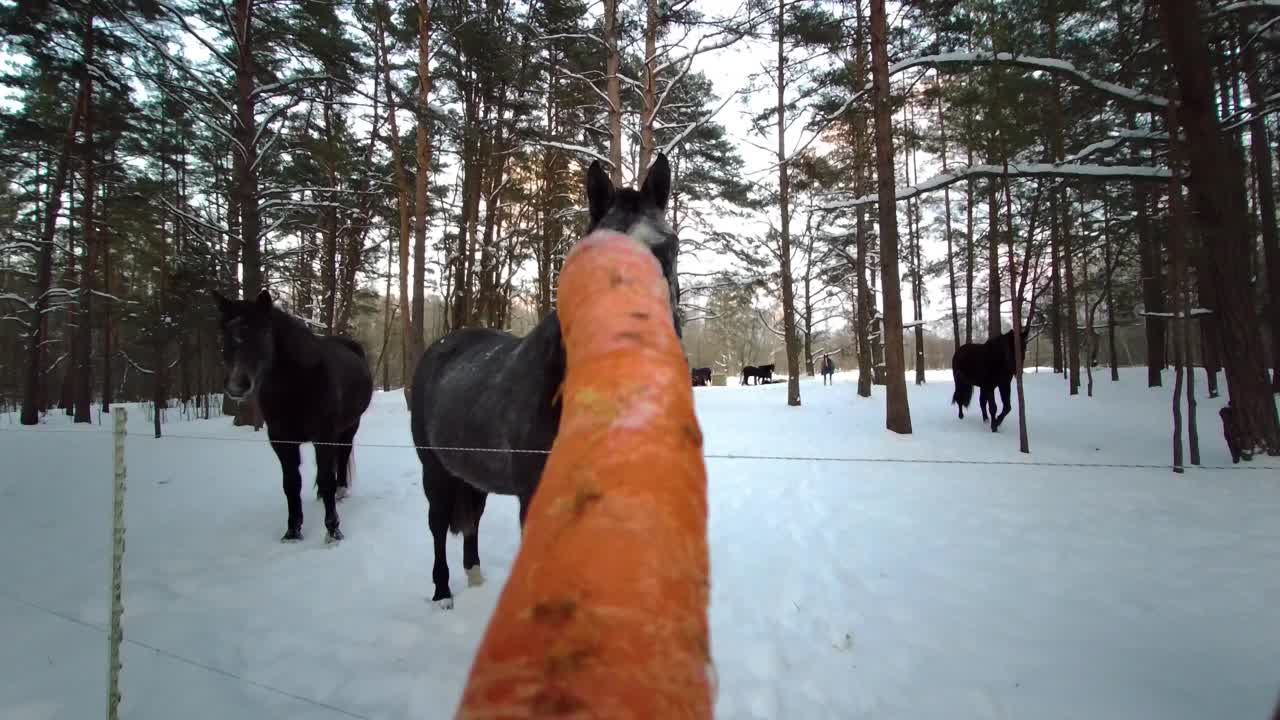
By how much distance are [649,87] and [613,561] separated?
34.0ft

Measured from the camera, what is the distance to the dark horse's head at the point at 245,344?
421 centimetres

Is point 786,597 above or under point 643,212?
under

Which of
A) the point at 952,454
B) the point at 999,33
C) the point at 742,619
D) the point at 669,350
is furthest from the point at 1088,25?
the point at 669,350

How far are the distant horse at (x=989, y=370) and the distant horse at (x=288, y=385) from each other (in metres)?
11.1

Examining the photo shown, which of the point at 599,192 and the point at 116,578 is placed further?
the point at 116,578

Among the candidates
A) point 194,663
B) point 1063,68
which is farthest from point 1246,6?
point 194,663

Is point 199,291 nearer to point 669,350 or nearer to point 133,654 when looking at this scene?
point 133,654

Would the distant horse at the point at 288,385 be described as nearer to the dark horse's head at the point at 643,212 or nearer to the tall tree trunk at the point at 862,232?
the dark horse's head at the point at 643,212

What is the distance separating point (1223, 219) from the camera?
6.32 metres

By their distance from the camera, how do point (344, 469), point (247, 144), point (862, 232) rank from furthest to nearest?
point (862, 232)
point (247, 144)
point (344, 469)

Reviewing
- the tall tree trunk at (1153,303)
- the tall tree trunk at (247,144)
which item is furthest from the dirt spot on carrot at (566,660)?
the tall tree trunk at (1153,303)

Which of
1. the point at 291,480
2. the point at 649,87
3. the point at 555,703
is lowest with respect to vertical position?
the point at 291,480

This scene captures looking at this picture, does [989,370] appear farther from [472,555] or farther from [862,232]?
[472,555]

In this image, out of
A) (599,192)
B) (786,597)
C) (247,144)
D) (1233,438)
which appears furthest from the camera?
(247,144)
